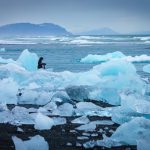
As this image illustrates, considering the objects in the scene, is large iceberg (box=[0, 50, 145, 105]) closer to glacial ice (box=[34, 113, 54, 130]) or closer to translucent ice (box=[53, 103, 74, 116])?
translucent ice (box=[53, 103, 74, 116])

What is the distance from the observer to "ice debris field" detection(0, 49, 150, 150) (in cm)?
560

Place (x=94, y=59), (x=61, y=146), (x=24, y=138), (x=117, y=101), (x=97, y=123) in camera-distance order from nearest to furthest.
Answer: (x=61, y=146) → (x=24, y=138) → (x=97, y=123) → (x=117, y=101) → (x=94, y=59)

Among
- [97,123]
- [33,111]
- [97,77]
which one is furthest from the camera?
[97,77]

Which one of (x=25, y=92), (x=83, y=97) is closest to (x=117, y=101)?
(x=83, y=97)

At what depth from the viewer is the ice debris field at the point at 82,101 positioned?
5.60 m

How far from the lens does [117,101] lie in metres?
9.15

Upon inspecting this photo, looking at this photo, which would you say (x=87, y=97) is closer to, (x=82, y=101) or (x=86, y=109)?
(x=82, y=101)

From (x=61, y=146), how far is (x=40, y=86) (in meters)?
5.53

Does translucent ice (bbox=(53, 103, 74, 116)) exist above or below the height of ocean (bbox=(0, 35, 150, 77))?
above

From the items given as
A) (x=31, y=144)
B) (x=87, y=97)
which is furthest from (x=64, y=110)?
(x=31, y=144)

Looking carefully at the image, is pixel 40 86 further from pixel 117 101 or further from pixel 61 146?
pixel 61 146

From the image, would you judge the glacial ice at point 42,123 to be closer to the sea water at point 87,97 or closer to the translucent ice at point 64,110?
the sea water at point 87,97

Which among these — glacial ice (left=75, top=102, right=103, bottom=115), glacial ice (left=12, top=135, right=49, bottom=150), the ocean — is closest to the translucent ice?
glacial ice (left=75, top=102, right=103, bottom=115)

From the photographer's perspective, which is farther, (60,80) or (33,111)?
(60,80)
